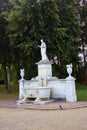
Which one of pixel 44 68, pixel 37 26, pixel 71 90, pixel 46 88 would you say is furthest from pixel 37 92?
pixel 37 26

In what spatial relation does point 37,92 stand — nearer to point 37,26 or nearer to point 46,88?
point 46,88

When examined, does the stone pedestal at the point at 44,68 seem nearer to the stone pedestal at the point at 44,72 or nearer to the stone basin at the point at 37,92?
the stone pedestal at the point at 44,72

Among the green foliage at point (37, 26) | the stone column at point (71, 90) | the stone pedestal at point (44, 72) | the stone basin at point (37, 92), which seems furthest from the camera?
the green foliage at point (37, 26)

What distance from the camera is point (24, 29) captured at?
24.2 meters

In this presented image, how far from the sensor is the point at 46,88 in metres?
18.9

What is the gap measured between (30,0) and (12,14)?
1.80 meters

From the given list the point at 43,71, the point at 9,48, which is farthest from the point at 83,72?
the point at 43,71

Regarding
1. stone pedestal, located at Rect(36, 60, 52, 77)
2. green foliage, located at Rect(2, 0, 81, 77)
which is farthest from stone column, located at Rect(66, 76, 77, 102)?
green foliage, located at Rect(2, 0, 81, 77)

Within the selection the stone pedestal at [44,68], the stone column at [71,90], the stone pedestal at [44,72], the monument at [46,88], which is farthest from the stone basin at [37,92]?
the stone pedestal at [44,68]

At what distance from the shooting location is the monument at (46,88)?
18406mm

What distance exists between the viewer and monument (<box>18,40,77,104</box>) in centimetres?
1841

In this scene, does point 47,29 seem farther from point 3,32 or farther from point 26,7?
point 3,32

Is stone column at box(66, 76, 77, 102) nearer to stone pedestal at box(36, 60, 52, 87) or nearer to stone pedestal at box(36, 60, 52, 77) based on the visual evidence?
stone pedestal at box(36, 60, 52, 87)

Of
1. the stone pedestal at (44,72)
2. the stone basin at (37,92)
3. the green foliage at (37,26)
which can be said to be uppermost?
the green foliage at (37,26)
